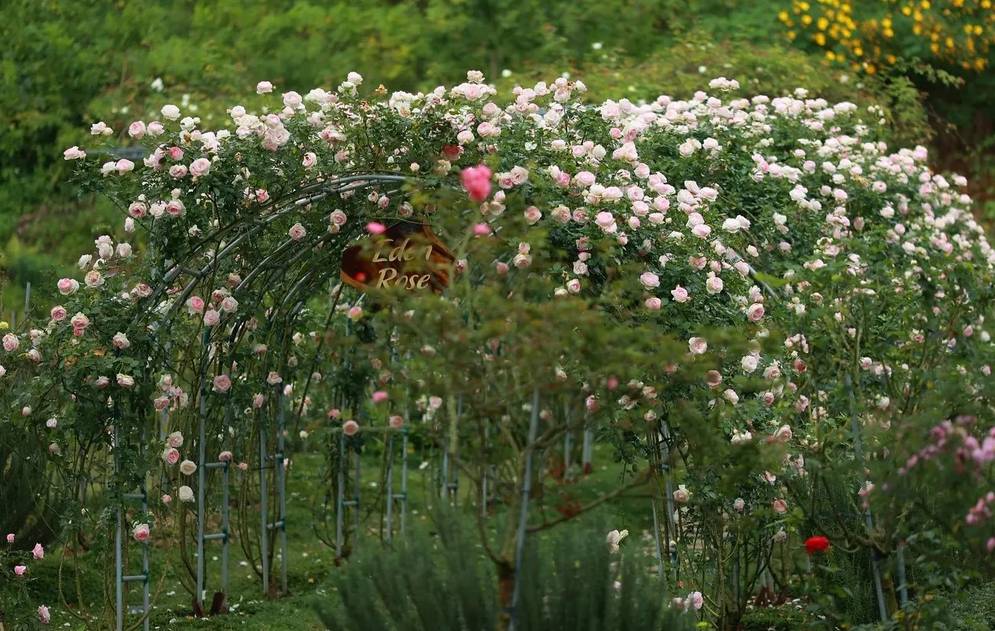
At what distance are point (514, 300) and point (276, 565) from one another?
431 centimetres

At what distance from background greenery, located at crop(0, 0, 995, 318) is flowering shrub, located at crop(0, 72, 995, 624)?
6.53 metres

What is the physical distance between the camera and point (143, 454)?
Answer: 5.80m

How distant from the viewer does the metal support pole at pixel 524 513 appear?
4242mm

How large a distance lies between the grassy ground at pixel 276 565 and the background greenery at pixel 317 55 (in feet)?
13.4

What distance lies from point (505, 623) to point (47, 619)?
243cm

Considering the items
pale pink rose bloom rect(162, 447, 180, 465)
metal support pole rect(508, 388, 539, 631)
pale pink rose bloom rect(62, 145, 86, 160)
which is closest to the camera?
metal support pole rect(508, 388, 539, 631)

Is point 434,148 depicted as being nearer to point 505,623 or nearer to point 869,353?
point 869,353

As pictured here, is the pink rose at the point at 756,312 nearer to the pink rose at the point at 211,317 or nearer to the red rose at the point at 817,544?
the red rose at the point at 817,544

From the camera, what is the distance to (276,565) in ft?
26.8

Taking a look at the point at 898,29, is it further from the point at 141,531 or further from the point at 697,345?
the point at 141,531

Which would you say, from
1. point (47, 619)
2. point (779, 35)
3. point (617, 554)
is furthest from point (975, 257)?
point (779, 35)

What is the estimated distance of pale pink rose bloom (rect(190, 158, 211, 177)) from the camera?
565cm

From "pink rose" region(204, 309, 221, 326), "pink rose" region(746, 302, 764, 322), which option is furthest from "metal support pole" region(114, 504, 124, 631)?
"pink rose" region(746, 302, 764, 322)

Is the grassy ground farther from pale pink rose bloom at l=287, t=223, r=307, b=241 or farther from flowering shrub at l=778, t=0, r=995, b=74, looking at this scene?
flowering shrub at l=778, t=0, r=995, b=74
